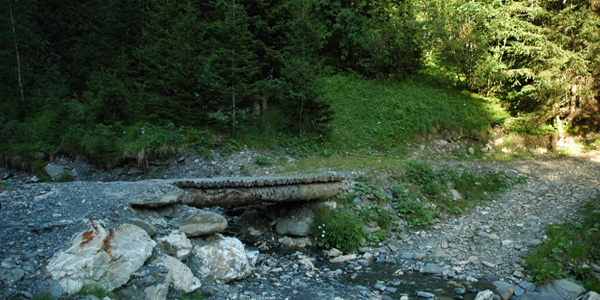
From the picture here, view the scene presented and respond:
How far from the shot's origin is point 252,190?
9094 mm

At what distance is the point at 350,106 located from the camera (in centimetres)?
1894

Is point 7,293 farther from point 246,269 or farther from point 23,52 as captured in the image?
point 23,52

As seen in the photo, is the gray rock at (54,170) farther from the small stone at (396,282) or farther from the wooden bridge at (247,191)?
the small stone at (396,282)

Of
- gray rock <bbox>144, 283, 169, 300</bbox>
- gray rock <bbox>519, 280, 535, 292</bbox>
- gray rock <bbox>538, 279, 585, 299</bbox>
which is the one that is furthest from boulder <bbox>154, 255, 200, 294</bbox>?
gray rock <bbox>538, 279, 585, 299</bbox>

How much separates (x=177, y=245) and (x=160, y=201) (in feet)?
3.33

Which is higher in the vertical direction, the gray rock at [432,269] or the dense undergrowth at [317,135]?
the dense undergrowth at [317,135]

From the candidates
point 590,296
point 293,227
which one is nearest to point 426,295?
point 590,296

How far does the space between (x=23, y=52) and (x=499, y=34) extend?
1008 inches

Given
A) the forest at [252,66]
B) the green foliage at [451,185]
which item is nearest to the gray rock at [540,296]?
the green foliage at [451,185]

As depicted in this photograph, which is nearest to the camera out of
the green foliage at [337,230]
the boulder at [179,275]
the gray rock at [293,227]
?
the boulder at [179,275]

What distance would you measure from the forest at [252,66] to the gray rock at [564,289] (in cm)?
947

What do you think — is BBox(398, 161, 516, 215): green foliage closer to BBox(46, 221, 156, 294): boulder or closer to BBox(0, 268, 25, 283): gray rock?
BBox(46, 221, 156, 294): boulder

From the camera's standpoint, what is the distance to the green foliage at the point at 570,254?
7.54m

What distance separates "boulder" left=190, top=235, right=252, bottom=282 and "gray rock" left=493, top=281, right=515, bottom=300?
4892 mm
